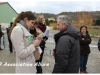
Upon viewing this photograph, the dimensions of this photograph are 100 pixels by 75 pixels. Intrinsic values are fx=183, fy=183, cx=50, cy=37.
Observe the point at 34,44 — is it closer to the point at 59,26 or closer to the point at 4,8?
the point at 59,26

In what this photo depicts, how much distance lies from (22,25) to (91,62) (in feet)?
15.5

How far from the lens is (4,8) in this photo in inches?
1553

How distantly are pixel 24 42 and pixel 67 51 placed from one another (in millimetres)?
583

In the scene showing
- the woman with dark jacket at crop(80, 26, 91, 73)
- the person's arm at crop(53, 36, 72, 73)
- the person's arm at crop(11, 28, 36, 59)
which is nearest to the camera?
the person's arm at crop(11, 28, 36, 59)

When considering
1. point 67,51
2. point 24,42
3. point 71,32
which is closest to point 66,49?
point 67,51

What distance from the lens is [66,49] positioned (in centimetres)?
244

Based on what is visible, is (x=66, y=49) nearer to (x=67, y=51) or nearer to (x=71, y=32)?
(x=67, y=51)

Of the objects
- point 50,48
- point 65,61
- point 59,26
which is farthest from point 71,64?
point 50,48

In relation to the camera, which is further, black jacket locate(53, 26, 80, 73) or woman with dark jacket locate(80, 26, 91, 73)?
woman with dark jacket locate(80, 26, 91, 73)

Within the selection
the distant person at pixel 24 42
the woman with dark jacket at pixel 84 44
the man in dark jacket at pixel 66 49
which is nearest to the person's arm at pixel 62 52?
the man in dark jacket at pixel 66 49

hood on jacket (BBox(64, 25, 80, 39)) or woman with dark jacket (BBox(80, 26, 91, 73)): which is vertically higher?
hood on jacket (BBox(64, 25, 80, 39))

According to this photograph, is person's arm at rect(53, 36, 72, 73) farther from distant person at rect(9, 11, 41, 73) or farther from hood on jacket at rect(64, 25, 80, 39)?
distant person at rect(9, 11, 41, 73)

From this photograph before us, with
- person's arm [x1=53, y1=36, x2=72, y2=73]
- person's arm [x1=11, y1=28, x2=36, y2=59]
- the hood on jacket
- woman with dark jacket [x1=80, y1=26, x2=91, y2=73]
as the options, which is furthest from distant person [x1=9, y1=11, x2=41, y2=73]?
woman with dark jacket [x1=80, y1=26, x2=91, y2=73]

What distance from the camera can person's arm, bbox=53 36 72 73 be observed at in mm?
2438
